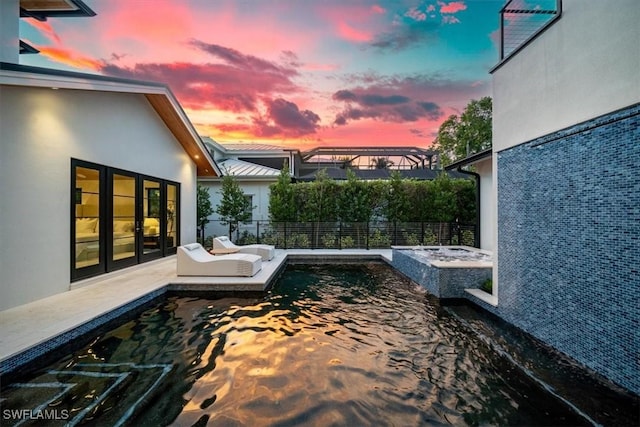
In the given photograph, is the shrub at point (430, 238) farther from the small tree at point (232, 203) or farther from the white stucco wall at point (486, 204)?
the small tree at point (232, 203)

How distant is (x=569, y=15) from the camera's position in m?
3.34

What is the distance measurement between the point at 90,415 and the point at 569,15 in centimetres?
613

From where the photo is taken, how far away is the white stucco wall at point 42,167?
439 cm

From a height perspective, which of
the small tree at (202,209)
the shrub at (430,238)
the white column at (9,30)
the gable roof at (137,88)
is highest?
the white column at (9,30)

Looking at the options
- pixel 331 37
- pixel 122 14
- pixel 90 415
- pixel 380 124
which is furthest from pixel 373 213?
pixel 90 415

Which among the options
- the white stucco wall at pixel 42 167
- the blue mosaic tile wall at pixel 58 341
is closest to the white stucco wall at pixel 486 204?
the blue mosaic tile wall at pixel 58 341

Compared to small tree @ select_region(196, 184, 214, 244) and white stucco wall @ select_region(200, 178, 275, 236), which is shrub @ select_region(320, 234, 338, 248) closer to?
white stucco wall @ select_region(200, 178, 275, 236)

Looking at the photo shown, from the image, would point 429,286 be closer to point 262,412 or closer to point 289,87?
point 262,412

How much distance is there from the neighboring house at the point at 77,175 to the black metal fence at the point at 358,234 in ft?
14.0

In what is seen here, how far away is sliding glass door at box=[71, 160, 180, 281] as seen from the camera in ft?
18.9

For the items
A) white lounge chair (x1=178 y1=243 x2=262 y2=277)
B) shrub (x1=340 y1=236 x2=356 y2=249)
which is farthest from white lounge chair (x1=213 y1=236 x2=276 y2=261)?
shrub (x1=340 y1=236 x2=356 y2=249)

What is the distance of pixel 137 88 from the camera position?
6414 millimetres

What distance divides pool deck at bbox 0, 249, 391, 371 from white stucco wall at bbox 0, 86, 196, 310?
444 millimetres

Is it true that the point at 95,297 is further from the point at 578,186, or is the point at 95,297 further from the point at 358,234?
the point at 358,234
